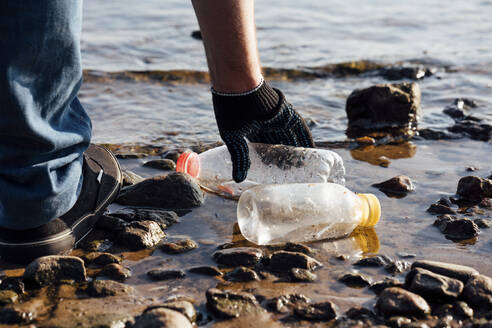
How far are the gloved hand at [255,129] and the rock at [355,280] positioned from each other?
0.77 meters

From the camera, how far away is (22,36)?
77.7 inches

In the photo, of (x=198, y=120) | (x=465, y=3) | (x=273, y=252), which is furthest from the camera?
(x=465, y=3)

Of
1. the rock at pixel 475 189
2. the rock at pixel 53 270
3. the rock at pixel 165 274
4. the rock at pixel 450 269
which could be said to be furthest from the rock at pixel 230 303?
the rock at pixel 475 189

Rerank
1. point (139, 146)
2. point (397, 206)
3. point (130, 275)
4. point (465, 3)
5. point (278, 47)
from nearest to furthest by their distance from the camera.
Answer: point (130, 275) → point (397, 206) → point (139, 146) → point (278, 47) → point (465, 3)

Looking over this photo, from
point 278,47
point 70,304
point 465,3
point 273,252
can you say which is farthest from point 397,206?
point 465,3

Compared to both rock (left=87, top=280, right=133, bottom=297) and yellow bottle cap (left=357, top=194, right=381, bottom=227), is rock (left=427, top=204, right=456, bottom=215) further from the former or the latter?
rock (left=87, top=280, right=133, bottom=297)

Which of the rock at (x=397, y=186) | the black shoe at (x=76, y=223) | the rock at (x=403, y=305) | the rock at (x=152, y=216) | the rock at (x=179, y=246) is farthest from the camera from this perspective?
the rock at (x=397, y=186)

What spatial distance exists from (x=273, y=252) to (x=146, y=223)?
0.54 meters

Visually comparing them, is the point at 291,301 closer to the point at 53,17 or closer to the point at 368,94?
the point at 53,17

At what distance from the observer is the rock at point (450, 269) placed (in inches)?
81.5

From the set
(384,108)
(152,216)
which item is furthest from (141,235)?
(384,108)

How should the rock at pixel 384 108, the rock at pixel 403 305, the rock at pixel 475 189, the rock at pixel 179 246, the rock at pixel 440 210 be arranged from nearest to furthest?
the rock at pixel 403 305 → the rock at pixel 179 246 → the rock at pixel 440 210 → the rock at pixel 475 189 → the rock at pixel 384 108

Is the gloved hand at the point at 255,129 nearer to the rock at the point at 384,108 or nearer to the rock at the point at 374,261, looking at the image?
the rock at the point at 374,261

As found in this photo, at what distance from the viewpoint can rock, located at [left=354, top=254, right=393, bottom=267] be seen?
229cm
